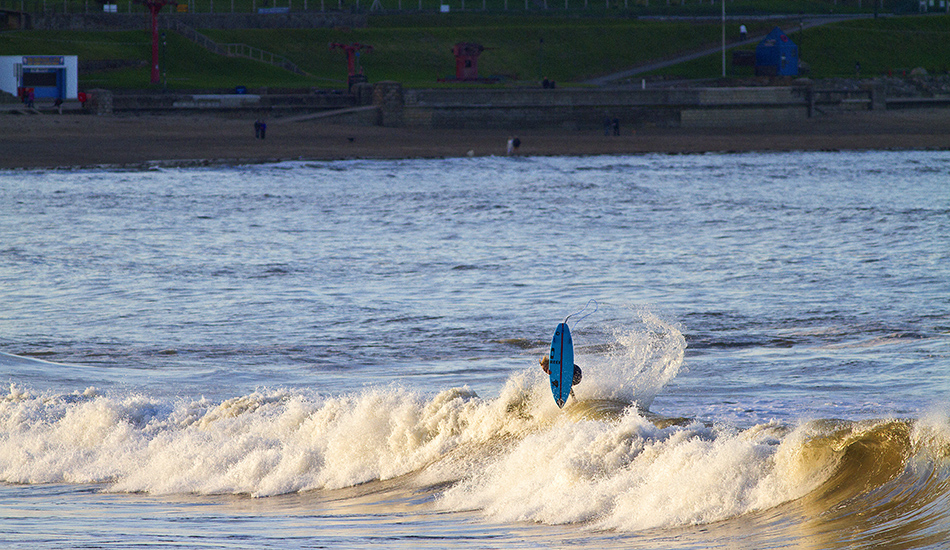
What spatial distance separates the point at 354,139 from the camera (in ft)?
165

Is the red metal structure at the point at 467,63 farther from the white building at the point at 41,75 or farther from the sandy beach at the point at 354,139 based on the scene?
the white building at the point at 41,75

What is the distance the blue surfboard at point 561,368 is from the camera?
27.6ft

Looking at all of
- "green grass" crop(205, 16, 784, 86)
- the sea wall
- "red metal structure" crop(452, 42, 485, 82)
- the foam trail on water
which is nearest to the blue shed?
the sea wall

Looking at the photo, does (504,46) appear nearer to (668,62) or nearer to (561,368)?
(668,62)

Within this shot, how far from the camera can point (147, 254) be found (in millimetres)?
21594

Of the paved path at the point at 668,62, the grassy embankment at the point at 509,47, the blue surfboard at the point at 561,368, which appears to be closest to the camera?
the blue surfboard at the point at 561,368

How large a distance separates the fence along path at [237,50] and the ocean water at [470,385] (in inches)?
1682

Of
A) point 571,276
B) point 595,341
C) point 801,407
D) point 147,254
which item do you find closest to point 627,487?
point 801,407

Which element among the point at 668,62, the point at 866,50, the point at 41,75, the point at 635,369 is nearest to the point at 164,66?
the point at 41,75

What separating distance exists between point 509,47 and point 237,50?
18001 millimetres

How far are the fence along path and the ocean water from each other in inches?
1682

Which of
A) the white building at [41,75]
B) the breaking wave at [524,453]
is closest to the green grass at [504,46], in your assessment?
the white building at [41,75]

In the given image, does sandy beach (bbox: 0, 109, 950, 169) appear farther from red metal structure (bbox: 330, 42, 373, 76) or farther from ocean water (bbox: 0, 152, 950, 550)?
ocean water (bbox: 0, 152, 950, 550)

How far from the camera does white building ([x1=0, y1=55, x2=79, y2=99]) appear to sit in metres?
52.6
